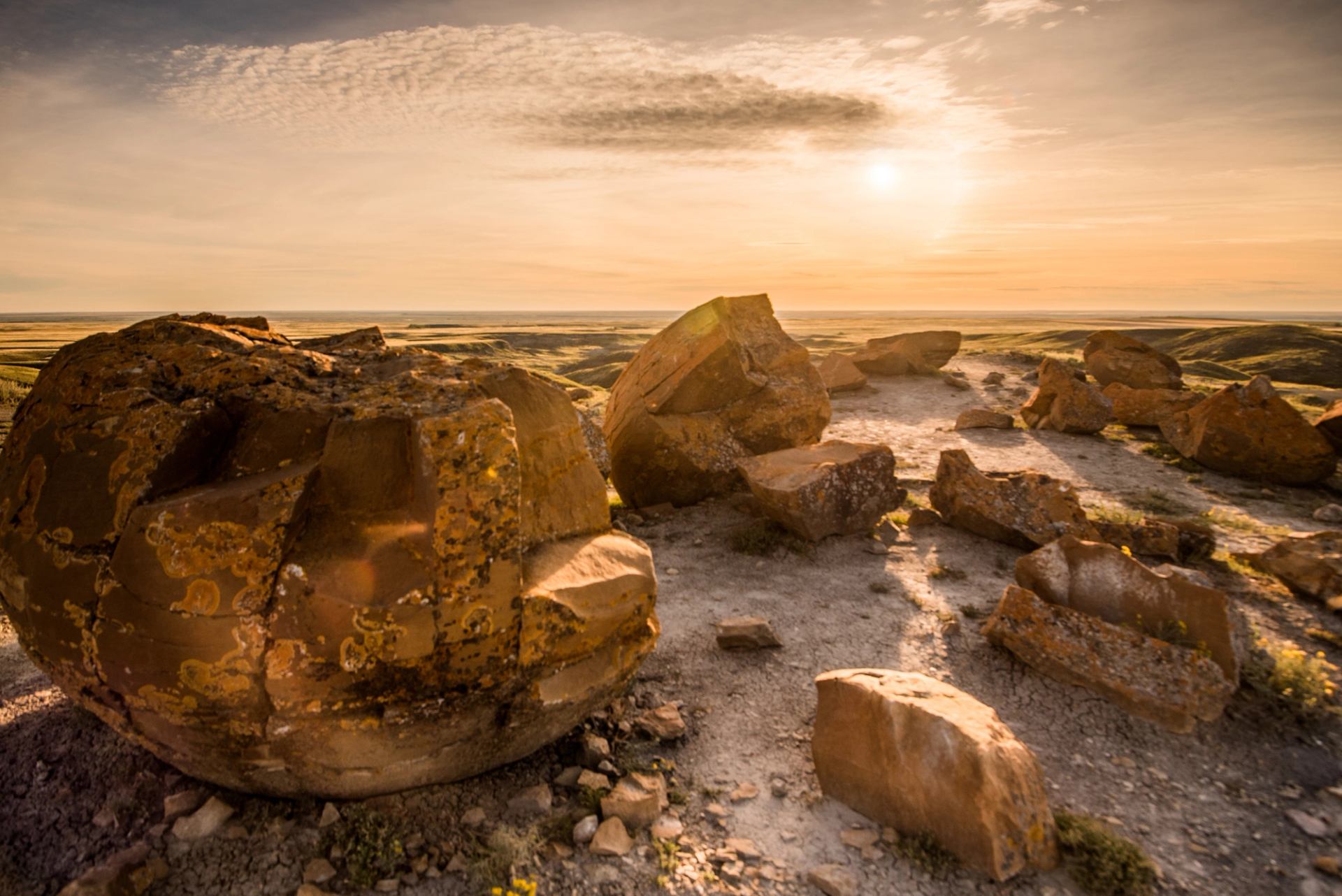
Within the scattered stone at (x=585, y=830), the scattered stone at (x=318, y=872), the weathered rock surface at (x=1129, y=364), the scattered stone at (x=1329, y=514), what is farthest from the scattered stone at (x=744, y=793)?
the weathered rock surface at (x=1129, y=364)

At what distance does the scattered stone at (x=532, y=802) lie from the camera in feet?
16.7

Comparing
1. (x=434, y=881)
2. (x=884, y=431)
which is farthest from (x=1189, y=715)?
(x=884, y=431)

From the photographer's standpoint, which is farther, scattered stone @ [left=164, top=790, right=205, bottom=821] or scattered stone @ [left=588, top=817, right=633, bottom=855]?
scattered stone @ [left=164, top=790, right=205, bottom=821]

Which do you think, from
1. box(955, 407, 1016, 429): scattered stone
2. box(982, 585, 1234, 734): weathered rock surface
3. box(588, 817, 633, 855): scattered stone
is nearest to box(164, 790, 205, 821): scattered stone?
box(588, 817, 633, 855): scattered stone

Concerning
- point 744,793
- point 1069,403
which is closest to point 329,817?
point 744,793

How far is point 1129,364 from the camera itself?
21.8m

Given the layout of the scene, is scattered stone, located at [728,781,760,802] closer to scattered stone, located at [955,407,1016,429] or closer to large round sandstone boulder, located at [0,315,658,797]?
large round sandstone boulder, located at [0,315,658,797]

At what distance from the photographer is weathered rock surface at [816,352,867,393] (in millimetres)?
23188

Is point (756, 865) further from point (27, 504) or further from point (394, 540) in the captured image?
point (27, 504)

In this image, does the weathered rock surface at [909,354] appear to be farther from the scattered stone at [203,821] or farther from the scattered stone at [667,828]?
the scattered stone at [203,821]

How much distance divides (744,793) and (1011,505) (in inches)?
270

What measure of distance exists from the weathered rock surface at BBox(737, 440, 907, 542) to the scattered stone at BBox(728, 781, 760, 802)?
502 centimetres

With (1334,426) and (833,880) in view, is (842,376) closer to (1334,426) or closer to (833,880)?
(1334,426)

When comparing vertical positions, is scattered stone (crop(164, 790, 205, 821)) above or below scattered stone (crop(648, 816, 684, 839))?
above
